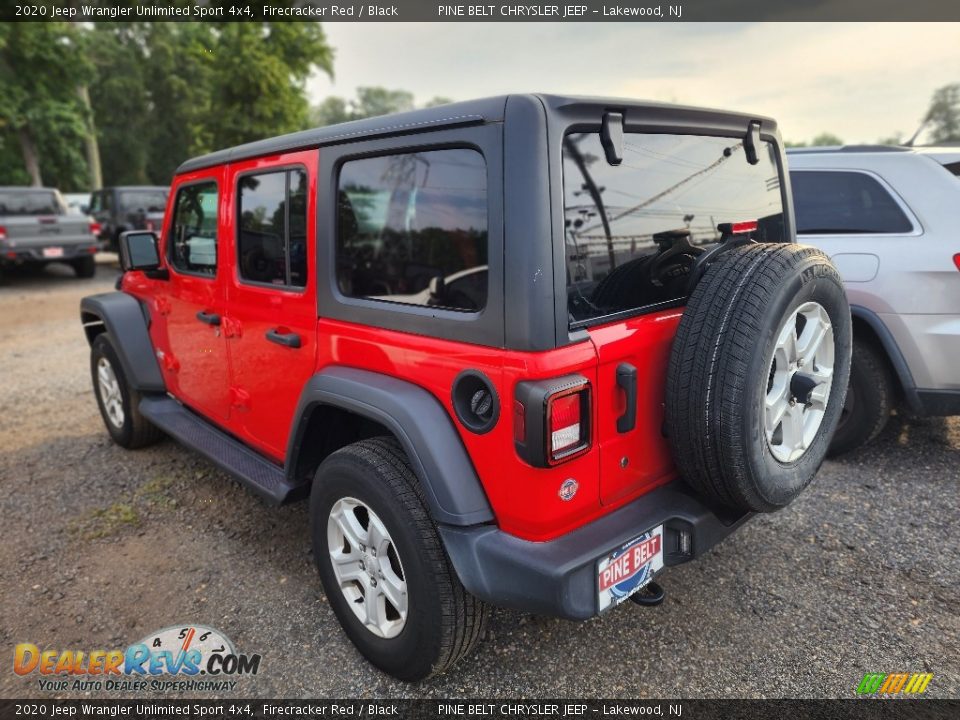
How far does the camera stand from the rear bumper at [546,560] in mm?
1763

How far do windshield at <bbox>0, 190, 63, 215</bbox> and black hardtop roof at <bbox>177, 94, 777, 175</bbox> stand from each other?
1131 centimetres

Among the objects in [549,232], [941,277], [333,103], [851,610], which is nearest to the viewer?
[549,232]

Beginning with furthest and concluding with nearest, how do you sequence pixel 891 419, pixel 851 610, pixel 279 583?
pixel 891 419 → pixel 279 583 → pixel 851 610

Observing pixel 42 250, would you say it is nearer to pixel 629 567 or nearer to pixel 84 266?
pixel 84 266

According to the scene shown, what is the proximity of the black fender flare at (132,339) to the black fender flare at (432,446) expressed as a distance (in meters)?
2.34

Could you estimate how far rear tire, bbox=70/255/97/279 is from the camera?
12.6 m

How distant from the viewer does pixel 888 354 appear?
3.55 metres

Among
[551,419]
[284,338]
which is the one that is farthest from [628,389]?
[284,338]

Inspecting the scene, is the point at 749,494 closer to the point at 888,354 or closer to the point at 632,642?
the point at 632,642

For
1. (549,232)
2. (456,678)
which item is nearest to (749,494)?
(549,232)

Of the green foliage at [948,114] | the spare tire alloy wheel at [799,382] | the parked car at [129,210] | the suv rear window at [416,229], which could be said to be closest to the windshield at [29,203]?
the parked car at [129,210]

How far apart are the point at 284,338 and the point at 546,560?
1389 mm

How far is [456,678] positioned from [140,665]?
1.19 metres

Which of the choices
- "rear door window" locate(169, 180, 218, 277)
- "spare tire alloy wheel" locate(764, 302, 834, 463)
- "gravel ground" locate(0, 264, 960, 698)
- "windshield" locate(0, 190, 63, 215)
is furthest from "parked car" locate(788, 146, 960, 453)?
"windshield" locate(0, 190, 63, 215)
